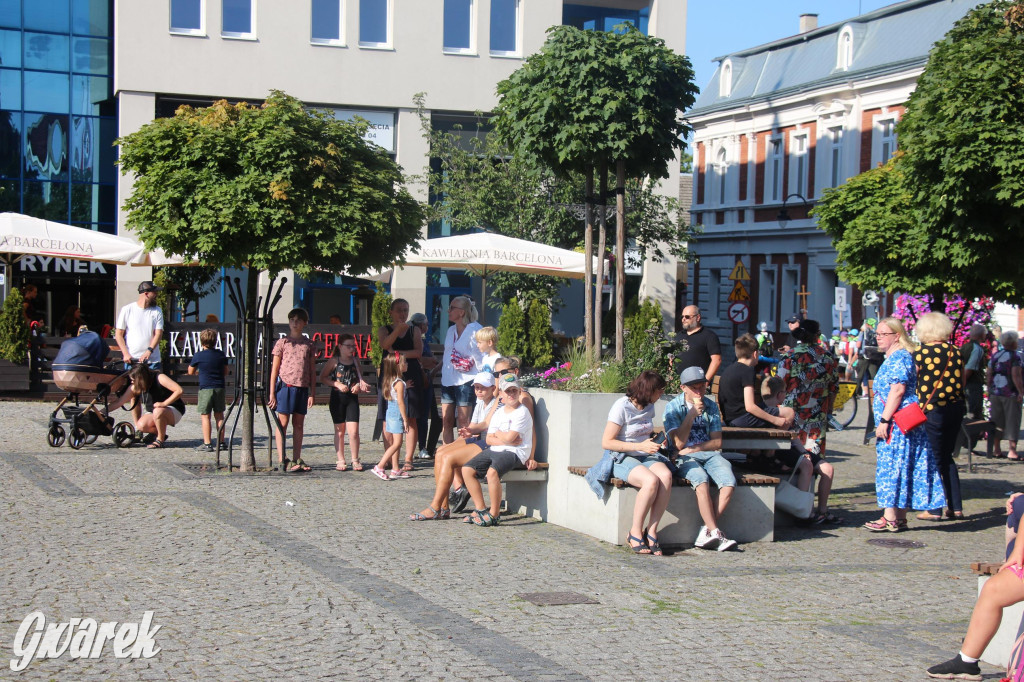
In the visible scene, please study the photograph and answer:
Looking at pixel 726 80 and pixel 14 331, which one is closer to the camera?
pixel 14 331

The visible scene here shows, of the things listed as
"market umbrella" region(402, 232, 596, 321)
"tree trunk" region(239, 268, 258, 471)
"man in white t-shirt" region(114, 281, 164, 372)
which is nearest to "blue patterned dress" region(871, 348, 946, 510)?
"tree trunk" region(239, 268, 258, 471)

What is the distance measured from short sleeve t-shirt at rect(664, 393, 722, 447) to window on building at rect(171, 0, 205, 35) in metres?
23.4

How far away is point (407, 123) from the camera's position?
31.6 m

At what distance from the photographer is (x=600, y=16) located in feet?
116

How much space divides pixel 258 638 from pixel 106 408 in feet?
31.6

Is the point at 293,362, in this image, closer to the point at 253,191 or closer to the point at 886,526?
the point at 253,191

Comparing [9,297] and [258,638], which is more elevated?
[9,297]

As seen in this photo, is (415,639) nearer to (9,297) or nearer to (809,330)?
(809,330)

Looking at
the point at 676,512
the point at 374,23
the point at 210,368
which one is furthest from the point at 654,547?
the point at 374,23

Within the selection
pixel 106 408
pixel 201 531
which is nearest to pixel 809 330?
pixel 201 531

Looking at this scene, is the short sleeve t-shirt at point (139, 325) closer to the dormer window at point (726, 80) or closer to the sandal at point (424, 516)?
the sandal at point (424, 516)

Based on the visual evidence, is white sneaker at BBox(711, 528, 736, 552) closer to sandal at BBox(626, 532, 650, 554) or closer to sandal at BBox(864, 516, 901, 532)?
sandal at BBox(626, 532, 650, 554)

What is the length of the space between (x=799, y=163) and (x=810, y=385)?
113 feet

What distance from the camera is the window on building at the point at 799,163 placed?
145 ft
